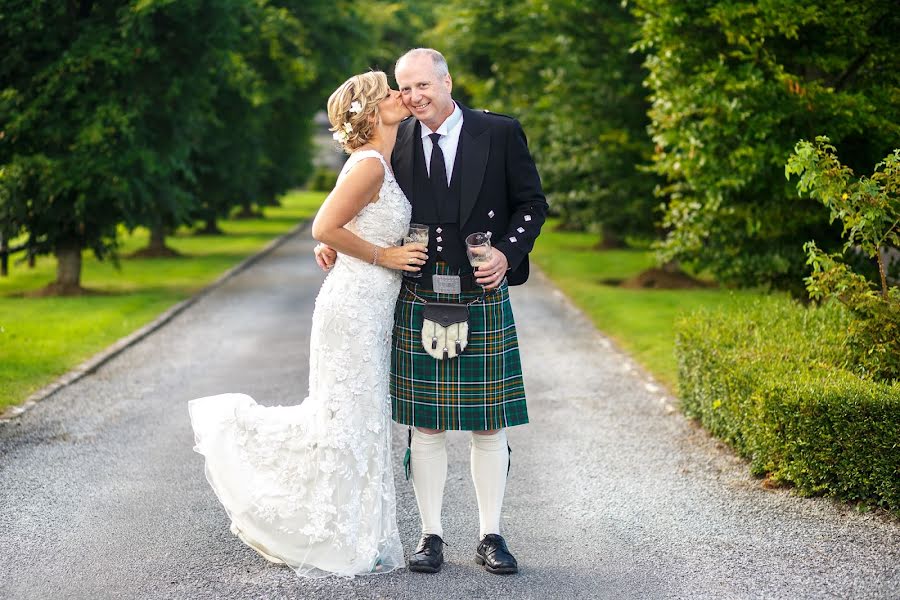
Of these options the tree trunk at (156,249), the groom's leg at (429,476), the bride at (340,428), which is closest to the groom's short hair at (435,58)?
the bride at (340,428)

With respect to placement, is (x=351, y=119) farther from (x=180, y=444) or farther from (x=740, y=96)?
(x=740, y=96)

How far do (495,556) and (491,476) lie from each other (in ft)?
1.15

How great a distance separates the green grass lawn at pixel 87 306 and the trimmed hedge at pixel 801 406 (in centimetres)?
533

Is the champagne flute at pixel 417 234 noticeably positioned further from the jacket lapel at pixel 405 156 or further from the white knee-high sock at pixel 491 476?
the white knee-high sock at pixel 491 476

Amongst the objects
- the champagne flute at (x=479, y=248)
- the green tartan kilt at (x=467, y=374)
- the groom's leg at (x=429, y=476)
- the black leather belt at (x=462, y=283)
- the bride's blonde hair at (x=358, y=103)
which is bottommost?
the groom's leg at (x=429, y=476)

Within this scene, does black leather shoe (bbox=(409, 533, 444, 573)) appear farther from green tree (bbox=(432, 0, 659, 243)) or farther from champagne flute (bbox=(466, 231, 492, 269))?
green tree (bbox=(432, 0, 659, 243))

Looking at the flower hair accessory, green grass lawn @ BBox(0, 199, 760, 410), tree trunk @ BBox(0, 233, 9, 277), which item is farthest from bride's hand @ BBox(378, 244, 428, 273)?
tree trunk @ BBox(0, 233, 9, 277)

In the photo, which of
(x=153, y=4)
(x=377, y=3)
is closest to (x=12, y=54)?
(x=153, y=4)

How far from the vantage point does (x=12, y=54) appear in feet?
49.8

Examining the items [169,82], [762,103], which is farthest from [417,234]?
[169,82]

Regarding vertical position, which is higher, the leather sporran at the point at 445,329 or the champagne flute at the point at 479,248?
the champagne flute at the point at 479,248

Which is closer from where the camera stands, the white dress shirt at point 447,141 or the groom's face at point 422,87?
the groom's face at point 422,87

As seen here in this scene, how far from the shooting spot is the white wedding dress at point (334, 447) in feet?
16.5

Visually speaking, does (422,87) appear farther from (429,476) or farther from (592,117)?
(592,117)
